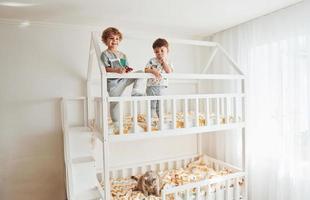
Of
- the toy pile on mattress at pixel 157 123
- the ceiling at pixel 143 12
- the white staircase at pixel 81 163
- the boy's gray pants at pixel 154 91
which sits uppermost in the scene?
the ceiling at pixel 143 12

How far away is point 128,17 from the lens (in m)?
2.52

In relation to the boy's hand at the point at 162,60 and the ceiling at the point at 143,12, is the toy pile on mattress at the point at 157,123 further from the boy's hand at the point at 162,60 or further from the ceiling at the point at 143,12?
the ceiling at the point at 143,12

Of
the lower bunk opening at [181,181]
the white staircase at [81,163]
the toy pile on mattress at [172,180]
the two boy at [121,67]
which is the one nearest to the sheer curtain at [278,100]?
the lower bunk opening at [181,181]

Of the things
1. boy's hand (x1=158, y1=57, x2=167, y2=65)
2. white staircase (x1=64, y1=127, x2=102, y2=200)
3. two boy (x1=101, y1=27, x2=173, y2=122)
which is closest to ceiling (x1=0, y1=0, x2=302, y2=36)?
two boy (x1=101, y1=27, x2=173, y2=122)

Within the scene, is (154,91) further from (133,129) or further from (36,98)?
(36,98)

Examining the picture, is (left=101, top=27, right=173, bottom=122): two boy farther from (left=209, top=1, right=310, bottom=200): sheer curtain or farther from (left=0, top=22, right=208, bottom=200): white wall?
(left=209, top=1, right=310, bottom=200): sheer curtain

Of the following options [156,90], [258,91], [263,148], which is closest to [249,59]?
[258,91]

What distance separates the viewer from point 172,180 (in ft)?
8.88

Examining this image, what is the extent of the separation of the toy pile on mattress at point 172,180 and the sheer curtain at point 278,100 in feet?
1.49

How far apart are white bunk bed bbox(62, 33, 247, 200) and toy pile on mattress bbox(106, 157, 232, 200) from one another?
0.13 meters

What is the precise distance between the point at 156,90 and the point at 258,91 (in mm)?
1249

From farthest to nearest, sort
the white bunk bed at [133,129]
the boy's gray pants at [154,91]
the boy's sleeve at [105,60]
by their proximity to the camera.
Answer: the boy's gray pants at [154,91] → the boy's sleeve at [105,60] → the white bunk bed at [133,129]

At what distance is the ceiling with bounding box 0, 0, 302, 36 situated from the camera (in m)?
2.13

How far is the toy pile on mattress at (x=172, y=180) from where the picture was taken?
230 cm
